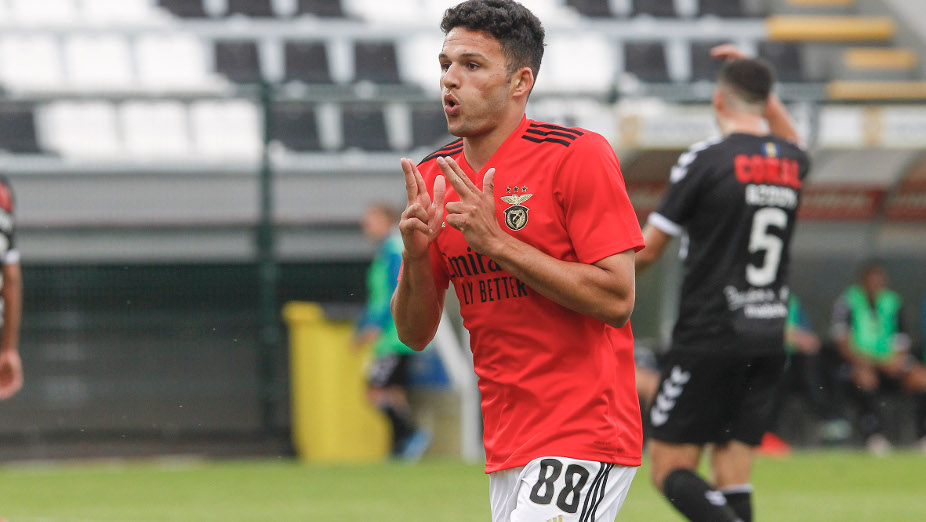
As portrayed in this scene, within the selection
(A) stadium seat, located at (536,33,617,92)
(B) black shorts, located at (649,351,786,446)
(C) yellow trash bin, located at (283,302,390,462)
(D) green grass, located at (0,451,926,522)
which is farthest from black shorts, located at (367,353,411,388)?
(A) stadium seat, located at (536,33,617,92)

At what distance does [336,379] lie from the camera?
11.5 m

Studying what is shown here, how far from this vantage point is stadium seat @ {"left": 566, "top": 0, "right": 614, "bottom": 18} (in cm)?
1848

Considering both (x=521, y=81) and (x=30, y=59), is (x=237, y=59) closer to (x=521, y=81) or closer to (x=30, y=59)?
(x=30, y=59)

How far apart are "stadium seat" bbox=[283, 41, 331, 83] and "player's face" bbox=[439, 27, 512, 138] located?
1364cm

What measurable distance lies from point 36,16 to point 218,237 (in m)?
5.58

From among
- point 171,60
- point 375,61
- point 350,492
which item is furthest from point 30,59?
point 350,492

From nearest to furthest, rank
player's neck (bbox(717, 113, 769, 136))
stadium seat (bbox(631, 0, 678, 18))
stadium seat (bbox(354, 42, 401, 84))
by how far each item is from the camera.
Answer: player's neck (bbox(717, 113, 769, 136)) < stadium seat (bbox(354, 42, 401, 84)) < stadium seat (bbox(631, 0, 678, 18))

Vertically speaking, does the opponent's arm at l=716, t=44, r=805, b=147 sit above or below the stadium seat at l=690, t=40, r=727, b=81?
above

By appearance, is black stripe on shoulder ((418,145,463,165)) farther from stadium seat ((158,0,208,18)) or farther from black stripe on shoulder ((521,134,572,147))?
stadium seat ((158,0,208,18))

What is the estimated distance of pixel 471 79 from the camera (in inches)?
131

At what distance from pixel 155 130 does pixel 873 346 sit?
7443 mm

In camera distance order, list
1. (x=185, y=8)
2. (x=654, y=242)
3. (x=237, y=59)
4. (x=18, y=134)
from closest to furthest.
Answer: (x=654, y=242) → (x=18, y=134) → (x=237, y=59) → (x=185, y=8)

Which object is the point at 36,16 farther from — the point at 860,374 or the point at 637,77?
the point at 860,374

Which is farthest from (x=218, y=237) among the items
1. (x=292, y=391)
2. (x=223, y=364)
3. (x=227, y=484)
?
(x=227, y=484)
